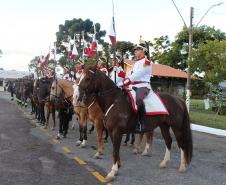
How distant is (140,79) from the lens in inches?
337

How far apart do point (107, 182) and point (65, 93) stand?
6278mm

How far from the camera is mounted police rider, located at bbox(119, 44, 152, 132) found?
8.39 meters

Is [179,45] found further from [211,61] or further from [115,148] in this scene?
[115,148]

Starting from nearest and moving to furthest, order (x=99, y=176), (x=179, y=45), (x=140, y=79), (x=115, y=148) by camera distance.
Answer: (x=99, y=176) < (x=115, y=148) < (x=140, y=79) < (x=179, y=45)

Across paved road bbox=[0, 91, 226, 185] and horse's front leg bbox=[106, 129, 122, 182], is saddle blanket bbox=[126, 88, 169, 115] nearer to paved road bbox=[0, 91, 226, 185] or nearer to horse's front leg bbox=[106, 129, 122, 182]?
horse's front leg bbox=[106, 129, 122, 182]

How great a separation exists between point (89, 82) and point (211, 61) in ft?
52.9

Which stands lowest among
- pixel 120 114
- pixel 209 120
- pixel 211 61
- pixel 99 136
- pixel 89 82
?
pixel 209 120

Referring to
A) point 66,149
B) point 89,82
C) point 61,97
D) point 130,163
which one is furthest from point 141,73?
point 61,97

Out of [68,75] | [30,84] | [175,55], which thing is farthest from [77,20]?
[68,75]

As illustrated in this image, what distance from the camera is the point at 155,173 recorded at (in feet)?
27.2

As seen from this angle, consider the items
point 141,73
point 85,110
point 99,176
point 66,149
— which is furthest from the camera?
point 85,110

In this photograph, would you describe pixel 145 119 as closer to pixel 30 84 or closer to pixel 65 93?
pixel 65 93

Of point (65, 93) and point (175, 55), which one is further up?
point (175, 55)

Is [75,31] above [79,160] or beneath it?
above
